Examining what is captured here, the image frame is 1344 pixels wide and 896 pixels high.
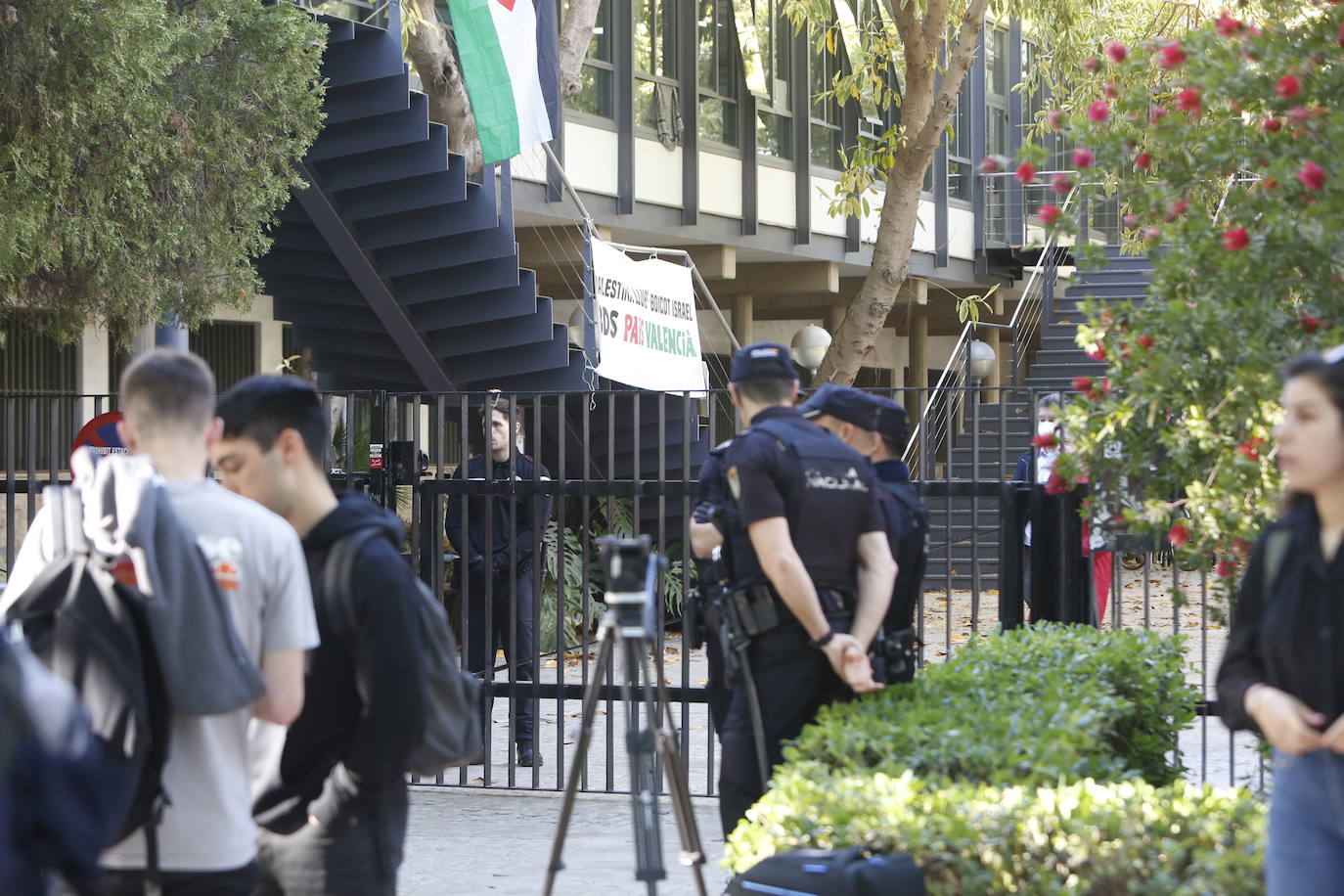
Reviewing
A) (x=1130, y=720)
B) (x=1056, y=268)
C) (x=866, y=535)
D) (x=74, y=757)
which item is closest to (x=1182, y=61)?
(x=866, y=535)

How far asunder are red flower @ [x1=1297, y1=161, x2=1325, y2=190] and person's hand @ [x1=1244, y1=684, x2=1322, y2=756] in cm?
198

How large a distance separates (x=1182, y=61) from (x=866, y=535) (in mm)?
1824

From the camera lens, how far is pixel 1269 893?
11.2ft

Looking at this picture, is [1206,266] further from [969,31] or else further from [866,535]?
[969,31]

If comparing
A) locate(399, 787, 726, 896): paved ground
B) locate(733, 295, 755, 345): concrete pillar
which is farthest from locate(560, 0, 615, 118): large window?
locate(399, 787, 726, 896): paved ground

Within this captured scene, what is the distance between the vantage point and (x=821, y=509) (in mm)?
5398

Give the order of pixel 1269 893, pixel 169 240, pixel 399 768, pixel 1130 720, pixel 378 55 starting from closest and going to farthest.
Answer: pixel 1269 893, pixel 399 768, pixel 1130 720, pixel 169 240, pixel 378 55

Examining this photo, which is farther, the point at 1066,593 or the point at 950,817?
the point at 1066,593

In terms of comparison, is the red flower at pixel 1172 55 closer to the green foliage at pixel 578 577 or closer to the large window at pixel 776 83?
the green foliage at pixel 578 577

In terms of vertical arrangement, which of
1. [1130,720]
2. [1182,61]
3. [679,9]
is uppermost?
[679,9]

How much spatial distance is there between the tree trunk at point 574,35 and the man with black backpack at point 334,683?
10619 mm

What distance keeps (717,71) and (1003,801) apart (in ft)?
56.5

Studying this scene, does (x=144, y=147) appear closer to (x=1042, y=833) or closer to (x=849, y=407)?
(x=849, y=407)

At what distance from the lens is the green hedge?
3812 millimetres
